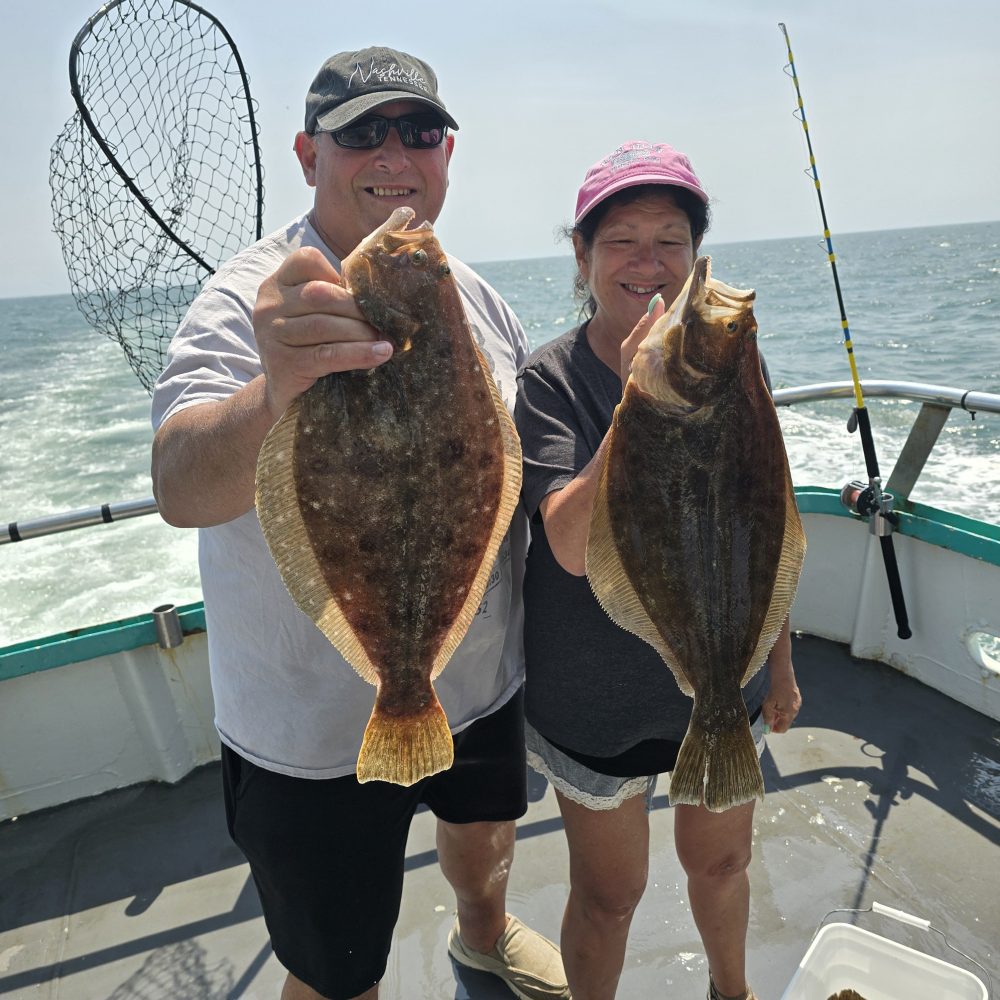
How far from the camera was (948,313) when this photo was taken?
2775 centimetres

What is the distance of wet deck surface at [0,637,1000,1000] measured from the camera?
3.08 m

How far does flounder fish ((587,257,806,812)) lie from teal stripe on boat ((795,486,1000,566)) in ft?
7.81

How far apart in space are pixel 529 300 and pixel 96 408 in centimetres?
3227

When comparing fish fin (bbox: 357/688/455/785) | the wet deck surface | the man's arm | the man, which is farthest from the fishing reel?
the man's arm

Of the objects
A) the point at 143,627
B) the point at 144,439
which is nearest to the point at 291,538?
the point at 143,627

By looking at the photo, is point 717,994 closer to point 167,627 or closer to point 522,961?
point 522,961

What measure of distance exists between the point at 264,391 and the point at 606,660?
1.23 metres

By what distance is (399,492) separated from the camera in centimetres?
160

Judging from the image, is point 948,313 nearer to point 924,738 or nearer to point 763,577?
point 924,738

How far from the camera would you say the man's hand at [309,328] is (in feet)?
4.69

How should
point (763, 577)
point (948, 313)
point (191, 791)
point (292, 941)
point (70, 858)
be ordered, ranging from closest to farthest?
point (763, 577) → point (292, 941) → point (70, 858) → point (191, 791) → point (948, 313)

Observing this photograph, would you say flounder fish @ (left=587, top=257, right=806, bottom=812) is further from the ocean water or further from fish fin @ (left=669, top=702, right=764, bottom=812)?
the ocean water

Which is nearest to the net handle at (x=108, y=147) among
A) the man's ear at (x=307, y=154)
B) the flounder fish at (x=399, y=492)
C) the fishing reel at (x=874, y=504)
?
the man's ear at (x=307, y=154)

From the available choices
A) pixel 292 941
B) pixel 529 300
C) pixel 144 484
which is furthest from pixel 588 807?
pixel 529 300
